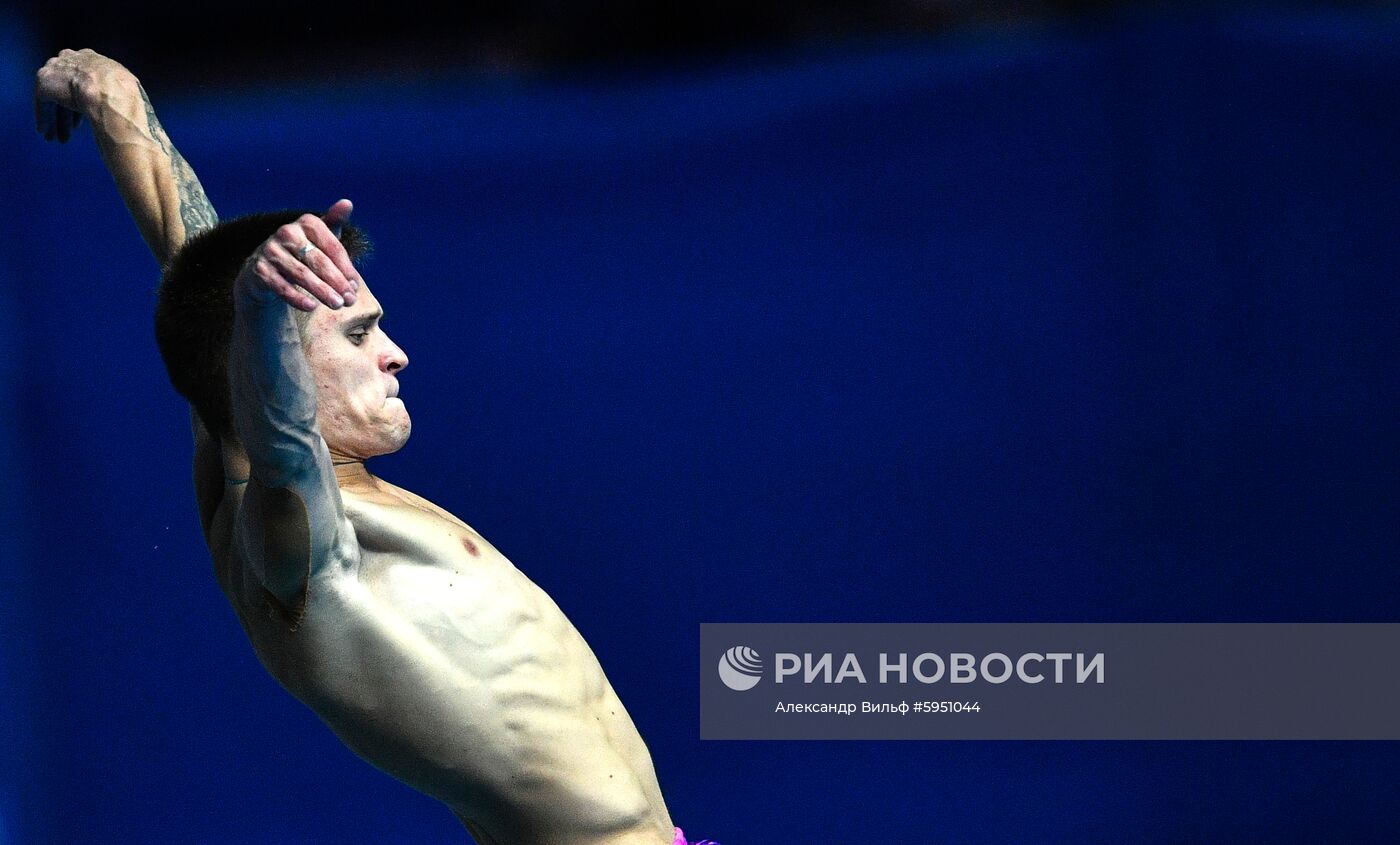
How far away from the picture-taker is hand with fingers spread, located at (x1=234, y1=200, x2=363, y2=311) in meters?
1.42

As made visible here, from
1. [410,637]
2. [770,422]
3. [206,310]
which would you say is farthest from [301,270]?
[770,422]

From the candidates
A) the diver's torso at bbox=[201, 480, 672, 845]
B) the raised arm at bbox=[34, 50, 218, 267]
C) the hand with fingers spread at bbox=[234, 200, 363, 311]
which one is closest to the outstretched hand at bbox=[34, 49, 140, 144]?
the raised arm at bbox=[34, 50, 218, 267]

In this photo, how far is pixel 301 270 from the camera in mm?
1417

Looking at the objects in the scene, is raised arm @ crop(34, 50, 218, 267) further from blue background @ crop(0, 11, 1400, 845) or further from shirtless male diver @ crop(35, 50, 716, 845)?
blue background @ crop(0, 11, 1400, 845)

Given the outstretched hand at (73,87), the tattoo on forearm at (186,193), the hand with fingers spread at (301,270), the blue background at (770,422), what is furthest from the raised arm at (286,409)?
the blue background at (770,422)

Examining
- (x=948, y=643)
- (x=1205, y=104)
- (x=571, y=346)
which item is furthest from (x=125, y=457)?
(x=1205, y=104)

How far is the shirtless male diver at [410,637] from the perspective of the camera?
172cm

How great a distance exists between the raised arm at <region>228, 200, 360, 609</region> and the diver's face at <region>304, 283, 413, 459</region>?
5.7 inches

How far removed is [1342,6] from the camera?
2.94 meters

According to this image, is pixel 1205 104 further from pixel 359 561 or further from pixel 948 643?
pixel 359 561

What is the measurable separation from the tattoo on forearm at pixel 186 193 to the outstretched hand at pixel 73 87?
0.04 meters

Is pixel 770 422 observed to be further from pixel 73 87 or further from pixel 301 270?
pixel 301 270

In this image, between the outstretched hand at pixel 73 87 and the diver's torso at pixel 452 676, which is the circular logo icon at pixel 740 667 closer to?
the diver's torso at pixel 452 676

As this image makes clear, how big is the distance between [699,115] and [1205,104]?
2.55ft
